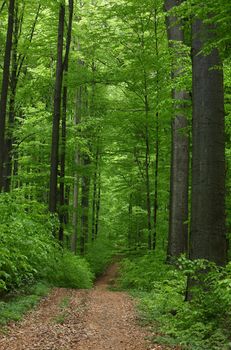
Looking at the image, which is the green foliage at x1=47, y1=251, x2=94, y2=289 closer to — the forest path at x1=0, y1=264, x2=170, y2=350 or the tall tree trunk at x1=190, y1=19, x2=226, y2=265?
the forest path at x1=0, y1=264, x2=170, y2=350

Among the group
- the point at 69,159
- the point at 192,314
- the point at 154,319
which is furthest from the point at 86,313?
the point at 69,159

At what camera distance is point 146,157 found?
49.3ft

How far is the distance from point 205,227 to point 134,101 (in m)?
10.6

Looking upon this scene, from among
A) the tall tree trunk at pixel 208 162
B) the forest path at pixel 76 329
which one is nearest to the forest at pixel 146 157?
the tall tree trunk at pixel 208 162

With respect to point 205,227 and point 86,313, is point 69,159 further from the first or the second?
point 205,227

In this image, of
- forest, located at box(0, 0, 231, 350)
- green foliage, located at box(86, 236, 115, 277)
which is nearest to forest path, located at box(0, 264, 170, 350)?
forest, located at box(0, 0, 231, 350)

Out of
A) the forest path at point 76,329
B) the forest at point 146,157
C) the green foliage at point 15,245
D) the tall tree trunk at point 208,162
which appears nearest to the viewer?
the forest path at point 76,329

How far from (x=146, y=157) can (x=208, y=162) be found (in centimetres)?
825

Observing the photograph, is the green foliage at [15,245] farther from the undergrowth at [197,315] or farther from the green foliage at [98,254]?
the green foliage at [98,254]

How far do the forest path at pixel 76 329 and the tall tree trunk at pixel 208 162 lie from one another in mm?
1867

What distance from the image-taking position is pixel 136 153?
1916cm

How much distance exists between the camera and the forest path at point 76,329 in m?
5.56

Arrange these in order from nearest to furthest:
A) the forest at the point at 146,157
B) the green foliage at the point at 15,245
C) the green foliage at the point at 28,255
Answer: the forest at the point at 146,157 → the green foliage at the point at 15,245 → the green foliage at the point at 28,255

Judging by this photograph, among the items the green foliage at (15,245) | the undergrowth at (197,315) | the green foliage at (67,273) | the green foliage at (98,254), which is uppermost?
the green foliage at (15,245)
